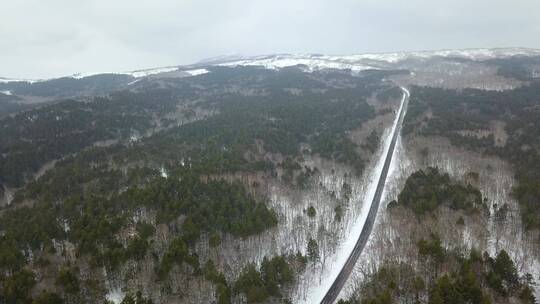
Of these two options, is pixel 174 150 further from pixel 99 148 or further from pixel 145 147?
pixel 99 148

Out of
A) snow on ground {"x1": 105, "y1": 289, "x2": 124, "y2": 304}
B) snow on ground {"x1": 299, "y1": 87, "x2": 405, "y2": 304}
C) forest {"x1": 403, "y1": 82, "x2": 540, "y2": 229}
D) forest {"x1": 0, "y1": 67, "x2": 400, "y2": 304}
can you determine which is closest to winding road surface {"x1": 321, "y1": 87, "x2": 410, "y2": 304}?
snow on ground {"x1": 299, "y1": 87, "x2": 405, "y2": 304}

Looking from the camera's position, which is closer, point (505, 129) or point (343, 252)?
point (343, 252)

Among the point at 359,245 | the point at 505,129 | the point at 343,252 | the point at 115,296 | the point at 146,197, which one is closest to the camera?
the point at 115,296

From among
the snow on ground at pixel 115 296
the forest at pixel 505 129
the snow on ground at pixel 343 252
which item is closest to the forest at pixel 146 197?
the snow on ground at pixel 115 296

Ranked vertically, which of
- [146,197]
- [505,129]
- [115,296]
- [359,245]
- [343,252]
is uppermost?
[146,197]

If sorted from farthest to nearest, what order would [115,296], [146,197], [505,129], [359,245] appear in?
1. [505,129]
2. [146,197]
3. [359,245]
4. [115,296]

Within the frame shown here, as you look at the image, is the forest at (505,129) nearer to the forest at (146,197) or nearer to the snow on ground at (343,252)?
the forest at (146,197)

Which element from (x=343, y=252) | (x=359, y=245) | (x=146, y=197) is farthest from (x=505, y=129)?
(x=146, y=197)

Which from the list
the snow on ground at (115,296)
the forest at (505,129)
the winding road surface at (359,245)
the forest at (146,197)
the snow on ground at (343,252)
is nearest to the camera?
the forest at (146,197)

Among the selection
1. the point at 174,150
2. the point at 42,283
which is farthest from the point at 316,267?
the point at 174,150

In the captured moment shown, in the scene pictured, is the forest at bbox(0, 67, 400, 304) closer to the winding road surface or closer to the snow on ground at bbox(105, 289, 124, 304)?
the snow on ground at bbox(105, 289, 124, 304)

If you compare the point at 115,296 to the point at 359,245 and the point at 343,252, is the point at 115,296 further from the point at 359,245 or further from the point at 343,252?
the point at 359,245
